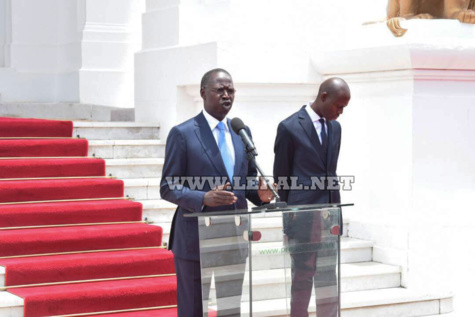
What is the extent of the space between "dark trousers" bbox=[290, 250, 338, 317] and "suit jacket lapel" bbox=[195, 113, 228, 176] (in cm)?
59

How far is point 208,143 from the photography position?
4441 mm

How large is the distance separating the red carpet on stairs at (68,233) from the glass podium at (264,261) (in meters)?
1.95

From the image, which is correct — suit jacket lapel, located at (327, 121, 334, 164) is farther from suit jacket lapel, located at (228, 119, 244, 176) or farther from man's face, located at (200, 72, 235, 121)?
man's face, located at (200, 72, 235, 121)

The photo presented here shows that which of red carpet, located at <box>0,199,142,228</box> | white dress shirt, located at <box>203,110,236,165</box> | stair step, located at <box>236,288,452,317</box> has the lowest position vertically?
stair step, located at <box>236,288,452,317</box>

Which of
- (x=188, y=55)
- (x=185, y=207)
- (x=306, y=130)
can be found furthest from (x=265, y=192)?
(x=188, y=55)

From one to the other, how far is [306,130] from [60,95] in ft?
18.8

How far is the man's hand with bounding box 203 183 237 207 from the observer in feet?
13.2

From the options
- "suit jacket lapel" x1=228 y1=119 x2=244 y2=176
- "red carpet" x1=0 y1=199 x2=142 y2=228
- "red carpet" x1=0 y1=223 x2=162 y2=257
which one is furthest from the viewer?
"red carpet" x1=0 y1=199 x2=142 y2=228

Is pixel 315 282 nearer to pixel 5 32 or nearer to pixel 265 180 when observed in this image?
pixel 265 180

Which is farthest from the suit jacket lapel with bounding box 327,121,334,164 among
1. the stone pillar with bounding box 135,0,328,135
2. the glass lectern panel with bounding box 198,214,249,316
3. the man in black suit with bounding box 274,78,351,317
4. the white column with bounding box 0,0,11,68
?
the white column with bounding box 0,0,11,68

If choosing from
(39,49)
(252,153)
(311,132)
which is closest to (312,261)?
(252,153)

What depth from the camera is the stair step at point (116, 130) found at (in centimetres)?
806

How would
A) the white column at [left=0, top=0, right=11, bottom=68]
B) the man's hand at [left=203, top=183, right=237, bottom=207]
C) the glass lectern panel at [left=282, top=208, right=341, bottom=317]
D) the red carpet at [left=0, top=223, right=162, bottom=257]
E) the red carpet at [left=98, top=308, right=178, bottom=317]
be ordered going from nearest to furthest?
the man's hand at [left=203, top=183, right=237, bottom=207]
the glass lectern panel at [left=282, top=208, right=341, bottom=317]
the red carpet at [left=98, top=308, right=178, bottom=317]
the red carpet at [left=0, top=223, right=162, bottom=257]
the white column at [left=0, top=0, right=11, bottom=68]

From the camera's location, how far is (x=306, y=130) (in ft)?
16.8
